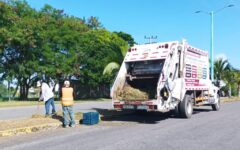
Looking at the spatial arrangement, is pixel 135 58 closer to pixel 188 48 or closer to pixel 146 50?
pixel 146 50

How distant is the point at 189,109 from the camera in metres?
17.0

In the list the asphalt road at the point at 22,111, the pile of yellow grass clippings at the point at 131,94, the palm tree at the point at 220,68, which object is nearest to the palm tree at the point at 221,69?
the palm tree at the point at 220,68

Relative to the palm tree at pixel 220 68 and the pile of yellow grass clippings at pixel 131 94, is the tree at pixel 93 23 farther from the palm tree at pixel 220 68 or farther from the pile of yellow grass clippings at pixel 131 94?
the pile of yellow grass clippings at pixel 131 94

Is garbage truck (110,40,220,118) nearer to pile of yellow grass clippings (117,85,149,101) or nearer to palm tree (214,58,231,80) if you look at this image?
pile of yellow grass clippings (117,85,149,101)

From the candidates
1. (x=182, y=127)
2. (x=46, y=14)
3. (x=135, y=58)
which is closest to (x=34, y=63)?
(x=46, y=14)

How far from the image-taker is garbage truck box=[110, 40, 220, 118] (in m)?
15.0

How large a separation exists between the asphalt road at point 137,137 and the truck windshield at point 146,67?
91.0 inches

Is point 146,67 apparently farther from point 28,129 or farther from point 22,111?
point 22,111

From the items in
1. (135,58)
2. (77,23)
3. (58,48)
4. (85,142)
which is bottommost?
(85,142)

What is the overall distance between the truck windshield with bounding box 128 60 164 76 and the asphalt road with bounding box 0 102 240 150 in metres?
2.31

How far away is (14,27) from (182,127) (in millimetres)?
23612

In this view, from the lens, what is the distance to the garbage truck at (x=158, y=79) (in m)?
15.0

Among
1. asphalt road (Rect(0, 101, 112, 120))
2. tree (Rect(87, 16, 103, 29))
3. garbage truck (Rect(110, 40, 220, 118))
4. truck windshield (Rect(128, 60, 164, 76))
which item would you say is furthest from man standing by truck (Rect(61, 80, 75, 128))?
tree (Rect(87, 16, 103, 29))

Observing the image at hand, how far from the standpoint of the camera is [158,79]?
15.4 m
